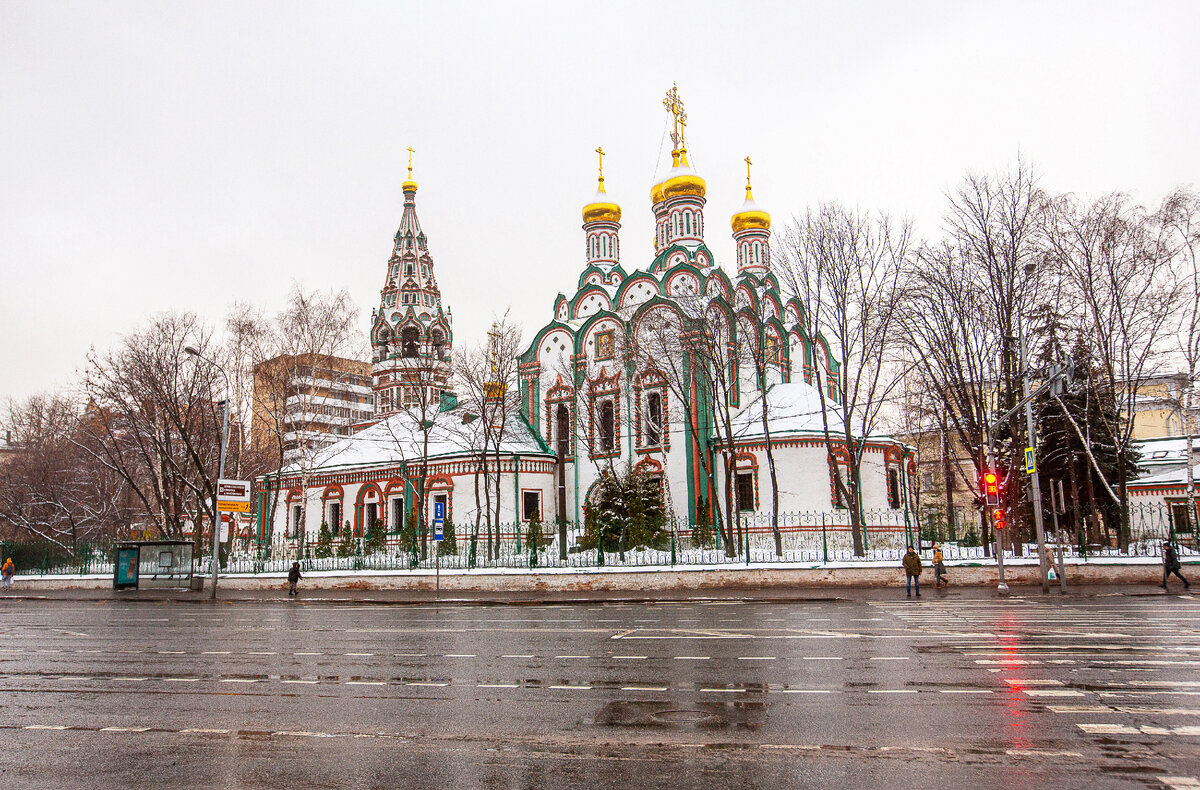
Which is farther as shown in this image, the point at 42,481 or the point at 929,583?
the point at 42,481

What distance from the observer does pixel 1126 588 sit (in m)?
21.7

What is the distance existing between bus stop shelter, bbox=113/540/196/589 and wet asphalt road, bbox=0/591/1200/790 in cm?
1507

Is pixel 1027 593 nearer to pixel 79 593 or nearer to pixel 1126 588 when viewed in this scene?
pixel 1126 588

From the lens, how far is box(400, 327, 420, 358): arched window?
5619 centimetres

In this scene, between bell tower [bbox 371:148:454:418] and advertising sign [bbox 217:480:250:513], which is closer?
advertising sign [bbox 217:480:250:513]

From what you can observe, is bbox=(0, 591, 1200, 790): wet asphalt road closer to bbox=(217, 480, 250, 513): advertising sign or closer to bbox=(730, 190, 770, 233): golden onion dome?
bbox=(217, 480, 250, 513): advertising sign

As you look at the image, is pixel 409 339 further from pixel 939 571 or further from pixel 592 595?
pixel 939 571

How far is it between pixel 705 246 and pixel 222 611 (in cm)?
2766

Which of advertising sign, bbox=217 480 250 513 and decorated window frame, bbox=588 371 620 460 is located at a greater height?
decorated window frame, bbox=588 371 620 460

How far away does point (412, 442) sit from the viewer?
40.7 meters

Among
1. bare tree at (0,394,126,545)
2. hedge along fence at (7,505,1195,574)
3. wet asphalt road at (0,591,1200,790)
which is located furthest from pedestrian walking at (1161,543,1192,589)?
bare tree at (0,394,126,545)

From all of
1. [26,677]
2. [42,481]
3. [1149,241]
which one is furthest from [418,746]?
[42,481]

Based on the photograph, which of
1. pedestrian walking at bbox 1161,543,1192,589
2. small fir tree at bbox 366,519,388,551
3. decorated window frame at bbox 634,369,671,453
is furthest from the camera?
decorated window frame at bbox 634,369,671,453

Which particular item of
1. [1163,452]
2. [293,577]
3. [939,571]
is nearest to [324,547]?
[293,577]
